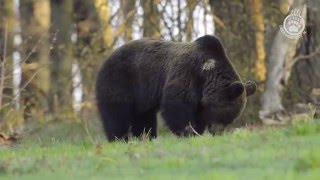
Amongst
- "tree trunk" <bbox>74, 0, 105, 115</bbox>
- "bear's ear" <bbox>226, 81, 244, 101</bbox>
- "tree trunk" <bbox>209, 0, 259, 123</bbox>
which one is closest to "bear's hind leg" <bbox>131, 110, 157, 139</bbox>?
"bear's ear" <bbox>226, 81, 244, 101</bbox>

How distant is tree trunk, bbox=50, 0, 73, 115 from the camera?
85.8 feet

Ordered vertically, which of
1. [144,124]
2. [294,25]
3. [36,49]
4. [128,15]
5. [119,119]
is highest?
[128,15]

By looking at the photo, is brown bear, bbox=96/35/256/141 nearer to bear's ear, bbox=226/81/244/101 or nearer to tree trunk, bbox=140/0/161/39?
bear's ear, bbox=226/81/244/101

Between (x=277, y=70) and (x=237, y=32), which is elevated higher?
(x=237, y=32)

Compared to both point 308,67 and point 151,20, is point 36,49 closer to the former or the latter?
point 151,20

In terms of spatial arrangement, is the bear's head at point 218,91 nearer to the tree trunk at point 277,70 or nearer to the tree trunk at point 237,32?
the tree trunk at point 277,70

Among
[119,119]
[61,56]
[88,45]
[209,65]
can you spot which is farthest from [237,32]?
[209,65]

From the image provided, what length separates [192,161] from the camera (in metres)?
7.93

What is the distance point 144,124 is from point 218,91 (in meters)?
1.86

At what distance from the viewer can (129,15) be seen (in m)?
22.2

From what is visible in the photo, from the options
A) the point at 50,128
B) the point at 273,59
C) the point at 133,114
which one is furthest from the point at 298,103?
the point at 133,114

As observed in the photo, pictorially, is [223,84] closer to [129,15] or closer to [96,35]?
[129,15]

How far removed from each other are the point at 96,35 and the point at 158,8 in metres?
3.56

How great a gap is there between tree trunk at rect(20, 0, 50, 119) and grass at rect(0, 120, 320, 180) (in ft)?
54.2
